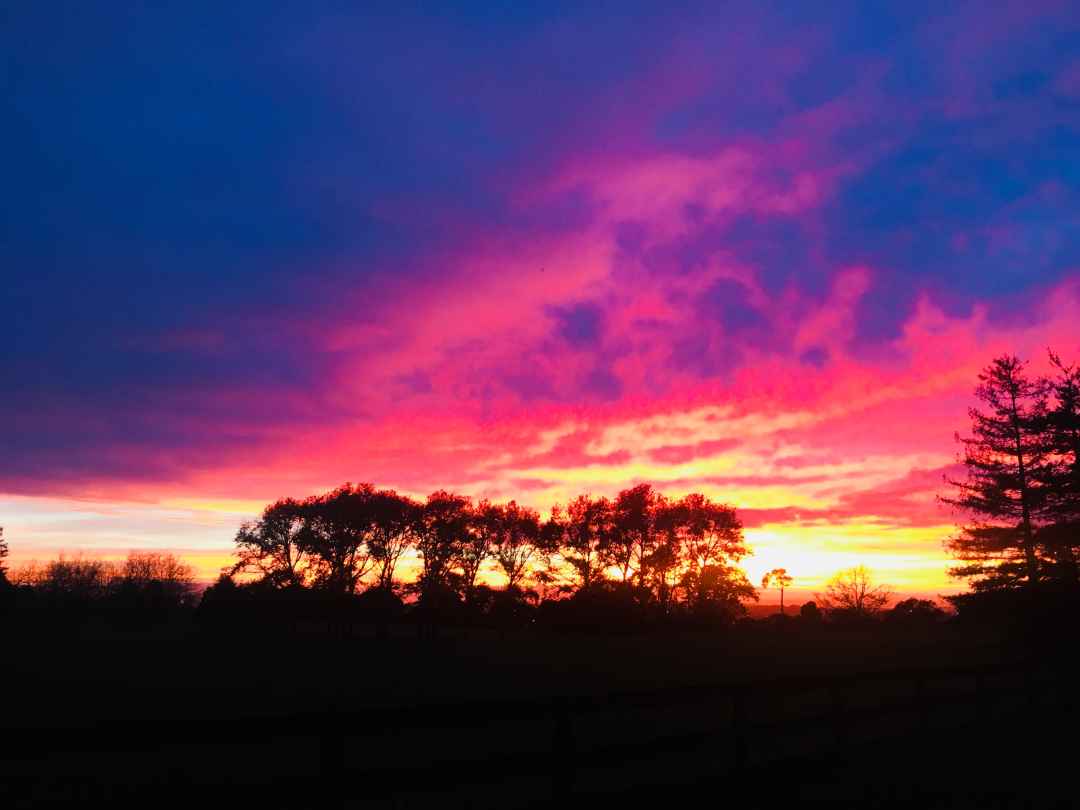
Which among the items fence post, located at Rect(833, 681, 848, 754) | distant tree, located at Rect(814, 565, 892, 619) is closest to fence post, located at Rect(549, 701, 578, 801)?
fence post, located at Rect(833, 681, 848, 754)

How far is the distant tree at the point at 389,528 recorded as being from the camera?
215 feet

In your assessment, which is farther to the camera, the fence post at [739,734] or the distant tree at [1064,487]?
the distant tree at [1064,487]

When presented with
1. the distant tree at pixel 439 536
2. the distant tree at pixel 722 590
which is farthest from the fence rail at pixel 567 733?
the distant tree at pixel 439 536

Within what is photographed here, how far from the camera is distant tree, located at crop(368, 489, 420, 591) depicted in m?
65.5

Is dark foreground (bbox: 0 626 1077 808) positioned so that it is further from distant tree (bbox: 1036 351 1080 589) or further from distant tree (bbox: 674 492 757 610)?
distant tree (bbox: 674 492 757 610)

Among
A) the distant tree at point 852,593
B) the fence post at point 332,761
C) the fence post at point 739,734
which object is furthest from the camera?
the distant tree at point 852,593

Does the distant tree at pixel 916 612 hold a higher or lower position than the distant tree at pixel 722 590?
lower

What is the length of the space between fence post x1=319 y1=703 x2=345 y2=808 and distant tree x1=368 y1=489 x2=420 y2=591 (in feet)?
199

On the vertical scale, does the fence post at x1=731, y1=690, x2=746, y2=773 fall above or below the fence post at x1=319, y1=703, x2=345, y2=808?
below

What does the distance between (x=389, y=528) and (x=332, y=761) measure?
204 ft

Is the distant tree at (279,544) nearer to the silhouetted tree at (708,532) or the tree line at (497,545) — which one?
the tree line at (497,545)

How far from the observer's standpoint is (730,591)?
6781 cm

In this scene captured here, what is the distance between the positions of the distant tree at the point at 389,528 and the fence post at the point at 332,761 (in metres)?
60.8

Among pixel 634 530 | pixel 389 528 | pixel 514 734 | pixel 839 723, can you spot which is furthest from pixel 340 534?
pixel 839 723
